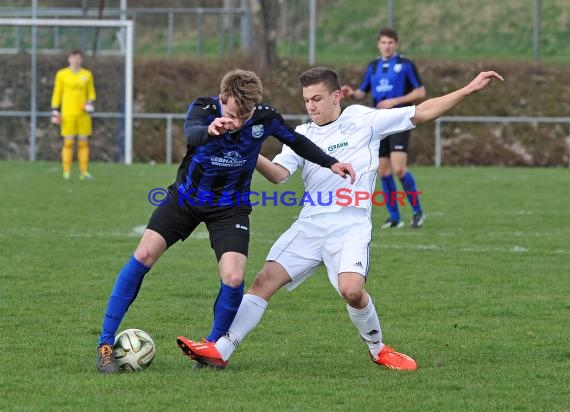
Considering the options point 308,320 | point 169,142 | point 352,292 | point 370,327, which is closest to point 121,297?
point 352,292

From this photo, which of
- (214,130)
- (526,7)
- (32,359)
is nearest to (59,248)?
(32,359)

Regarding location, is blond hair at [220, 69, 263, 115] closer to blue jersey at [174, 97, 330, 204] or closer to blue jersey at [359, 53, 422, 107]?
blue jersey at [174, 97, 330, 204]

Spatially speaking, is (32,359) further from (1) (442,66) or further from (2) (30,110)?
(1) (442,66)

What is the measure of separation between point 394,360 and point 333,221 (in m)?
0.77

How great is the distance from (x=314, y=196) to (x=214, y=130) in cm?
102

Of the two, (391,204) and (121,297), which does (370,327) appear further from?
(391,204)

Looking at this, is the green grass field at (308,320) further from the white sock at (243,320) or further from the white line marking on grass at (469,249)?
the white sock at (243,320)

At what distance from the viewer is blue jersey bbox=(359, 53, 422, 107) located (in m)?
12.2

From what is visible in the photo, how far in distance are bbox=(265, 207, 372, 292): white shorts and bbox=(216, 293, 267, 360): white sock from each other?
0.22 meters

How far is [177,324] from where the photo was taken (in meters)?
6.86

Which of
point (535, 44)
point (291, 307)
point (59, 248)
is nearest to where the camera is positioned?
point (291, 307)

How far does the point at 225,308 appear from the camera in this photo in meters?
5.70

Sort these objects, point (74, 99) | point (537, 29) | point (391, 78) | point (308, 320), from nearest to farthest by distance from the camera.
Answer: point (308, 320), point (391, 78), point (74, 99), point (537, 29)

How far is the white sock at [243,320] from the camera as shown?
18.7 feet
